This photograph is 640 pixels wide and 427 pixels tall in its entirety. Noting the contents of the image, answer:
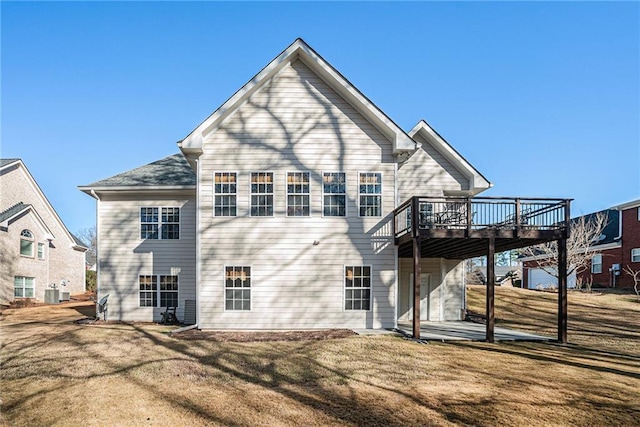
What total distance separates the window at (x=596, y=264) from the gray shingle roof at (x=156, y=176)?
32.4 metres

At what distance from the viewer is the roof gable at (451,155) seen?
Result: 16.7 m

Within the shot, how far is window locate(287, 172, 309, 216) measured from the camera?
47.0ft

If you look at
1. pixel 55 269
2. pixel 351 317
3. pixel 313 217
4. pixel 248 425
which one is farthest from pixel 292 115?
pixel 55 269

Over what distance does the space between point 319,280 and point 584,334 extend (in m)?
9.85

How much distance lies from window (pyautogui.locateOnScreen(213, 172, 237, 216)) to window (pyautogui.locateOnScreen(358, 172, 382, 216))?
4479 millimetres

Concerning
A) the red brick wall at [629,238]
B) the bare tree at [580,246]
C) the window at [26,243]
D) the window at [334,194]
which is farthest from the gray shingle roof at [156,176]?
the red brick wall at [629,238]

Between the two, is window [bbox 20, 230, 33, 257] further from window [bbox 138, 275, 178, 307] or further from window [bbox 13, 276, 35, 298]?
window [bbox 138, 275, 178, 307]

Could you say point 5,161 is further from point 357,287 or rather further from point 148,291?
point 357,287

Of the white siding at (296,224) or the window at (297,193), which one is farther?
the window at (297,193)

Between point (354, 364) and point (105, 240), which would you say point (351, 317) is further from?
point (105, 240)

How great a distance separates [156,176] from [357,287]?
950cm

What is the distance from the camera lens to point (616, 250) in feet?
102

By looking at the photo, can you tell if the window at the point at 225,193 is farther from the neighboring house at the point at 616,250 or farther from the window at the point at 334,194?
the neighboring house at the point at 616,250

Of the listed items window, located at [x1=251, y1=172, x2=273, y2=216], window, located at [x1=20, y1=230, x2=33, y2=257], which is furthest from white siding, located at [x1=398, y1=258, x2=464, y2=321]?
window, located at [x1=20, y1=230, x2=33, y2=257]
